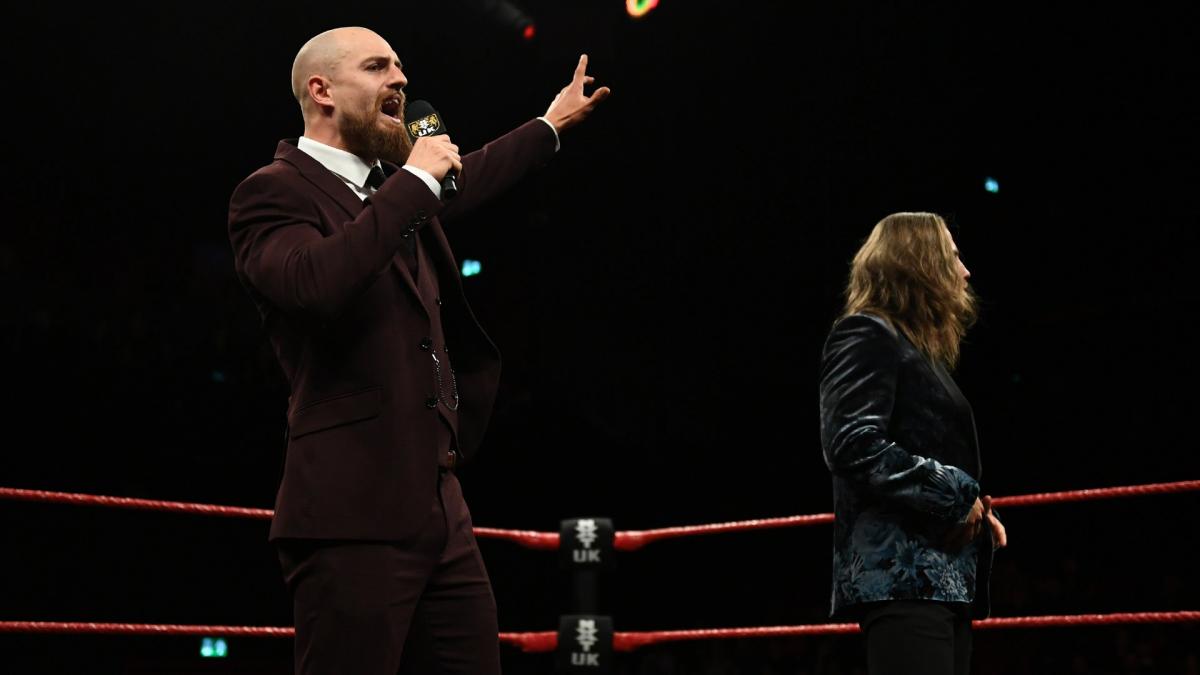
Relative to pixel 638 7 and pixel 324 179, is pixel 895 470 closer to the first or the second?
pixel 324 179

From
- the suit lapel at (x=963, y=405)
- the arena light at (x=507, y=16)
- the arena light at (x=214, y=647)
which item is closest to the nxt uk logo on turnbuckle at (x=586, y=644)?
the suit lapel at (x=963, y=405)

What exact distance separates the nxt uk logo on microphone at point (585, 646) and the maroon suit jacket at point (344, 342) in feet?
4.62

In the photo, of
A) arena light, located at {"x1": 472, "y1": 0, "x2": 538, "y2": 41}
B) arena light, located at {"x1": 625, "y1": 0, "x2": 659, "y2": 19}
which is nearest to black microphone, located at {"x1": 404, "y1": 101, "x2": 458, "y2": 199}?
arena light, located at {"x1": 625, "y1": 0, "x2": 659, "y2": 19}

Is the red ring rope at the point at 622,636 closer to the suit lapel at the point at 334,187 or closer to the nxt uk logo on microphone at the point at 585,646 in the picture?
the nxt uk logo on microphone at the point at 585,646

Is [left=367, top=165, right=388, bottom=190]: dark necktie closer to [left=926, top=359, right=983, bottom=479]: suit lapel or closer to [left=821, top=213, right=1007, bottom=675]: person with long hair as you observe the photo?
[left=821, top=213, right=1007, bottom=675]: person with long hair

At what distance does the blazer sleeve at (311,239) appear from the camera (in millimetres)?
1130

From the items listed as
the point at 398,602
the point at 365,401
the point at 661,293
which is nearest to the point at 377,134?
the point at 365,401

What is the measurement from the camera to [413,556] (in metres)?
1.18

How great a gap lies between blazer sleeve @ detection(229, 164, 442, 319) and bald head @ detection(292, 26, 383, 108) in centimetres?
16

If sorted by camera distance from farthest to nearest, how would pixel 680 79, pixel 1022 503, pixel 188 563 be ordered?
pixel 680 79 < pixel 188 563 < pixel 1022 503

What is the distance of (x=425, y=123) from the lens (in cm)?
132

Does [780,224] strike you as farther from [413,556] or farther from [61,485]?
[413,556]

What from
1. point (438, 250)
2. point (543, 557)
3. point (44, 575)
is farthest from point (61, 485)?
point (438, 250)

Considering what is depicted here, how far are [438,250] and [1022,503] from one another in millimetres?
1374
